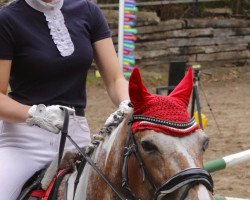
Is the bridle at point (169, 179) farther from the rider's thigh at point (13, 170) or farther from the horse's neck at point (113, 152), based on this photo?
the rider's thigh at point (13, 170)

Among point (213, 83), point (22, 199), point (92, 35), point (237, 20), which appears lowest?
point (213, 83)

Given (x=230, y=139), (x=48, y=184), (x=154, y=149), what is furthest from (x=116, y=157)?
(x=230, y=139)

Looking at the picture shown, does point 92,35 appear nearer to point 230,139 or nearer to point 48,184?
point 48,184

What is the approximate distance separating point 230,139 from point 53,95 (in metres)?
5.84

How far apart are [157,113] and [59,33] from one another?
0.93 meters

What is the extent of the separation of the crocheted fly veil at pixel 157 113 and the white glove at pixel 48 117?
0.47 metres

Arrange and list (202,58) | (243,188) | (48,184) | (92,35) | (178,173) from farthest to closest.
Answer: (202,58) → (243,188) → (92,35) → (48,184) → (178,173)

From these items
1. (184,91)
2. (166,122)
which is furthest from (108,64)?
(166,122)

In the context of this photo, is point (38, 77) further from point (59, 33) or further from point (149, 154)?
point (149, 154)

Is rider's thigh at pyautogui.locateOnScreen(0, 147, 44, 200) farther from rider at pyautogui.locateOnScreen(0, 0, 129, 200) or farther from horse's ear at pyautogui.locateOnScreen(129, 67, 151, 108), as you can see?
horse's ear at pyautogui.locateOnScreen(129, 67, 151, 108)

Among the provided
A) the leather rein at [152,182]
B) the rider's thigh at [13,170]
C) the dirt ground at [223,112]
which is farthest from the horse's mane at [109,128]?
the dirt ground at [223,112]

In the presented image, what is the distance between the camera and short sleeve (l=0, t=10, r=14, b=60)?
291 centimetres

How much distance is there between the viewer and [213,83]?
13.4 meters

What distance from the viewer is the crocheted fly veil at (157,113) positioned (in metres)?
2.28
